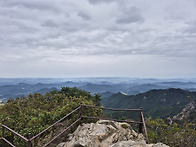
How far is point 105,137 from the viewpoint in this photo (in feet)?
16.0

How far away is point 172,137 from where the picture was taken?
7.07 meters

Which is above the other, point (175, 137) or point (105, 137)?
point (105, 137)

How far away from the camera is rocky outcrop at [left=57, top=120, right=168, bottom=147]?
4.29m

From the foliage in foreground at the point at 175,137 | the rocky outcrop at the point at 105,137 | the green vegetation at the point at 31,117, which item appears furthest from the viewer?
the foliage in foreground at the point at 175,137

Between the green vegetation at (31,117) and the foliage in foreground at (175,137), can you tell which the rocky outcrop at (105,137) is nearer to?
the green vegetation at (31,117)

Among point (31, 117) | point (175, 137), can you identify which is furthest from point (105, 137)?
point (175, 137)

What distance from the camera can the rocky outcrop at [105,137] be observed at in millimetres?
4291

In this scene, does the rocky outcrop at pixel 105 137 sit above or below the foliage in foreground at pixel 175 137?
above

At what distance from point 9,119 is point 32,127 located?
1.61m

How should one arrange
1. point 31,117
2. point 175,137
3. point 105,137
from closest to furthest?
point 105,137
point 31,117
point 175,137

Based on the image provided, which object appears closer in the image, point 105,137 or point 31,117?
point 105,137

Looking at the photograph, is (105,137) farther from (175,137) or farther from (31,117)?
(175,137)

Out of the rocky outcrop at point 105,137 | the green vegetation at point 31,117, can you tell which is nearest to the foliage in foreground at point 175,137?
the rocky outcrop at point 105,137

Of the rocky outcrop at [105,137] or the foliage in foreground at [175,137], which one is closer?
the rocky outcrop at [105,137]
